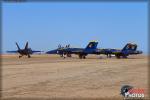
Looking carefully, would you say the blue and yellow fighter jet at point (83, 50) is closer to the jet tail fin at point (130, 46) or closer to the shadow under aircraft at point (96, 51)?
the shadow under aircraft at point (96, 51)

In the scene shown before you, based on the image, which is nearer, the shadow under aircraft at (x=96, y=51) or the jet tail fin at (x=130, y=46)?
the shadow under aircraft at (x=96, y=51)

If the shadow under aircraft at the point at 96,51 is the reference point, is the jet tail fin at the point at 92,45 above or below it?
above

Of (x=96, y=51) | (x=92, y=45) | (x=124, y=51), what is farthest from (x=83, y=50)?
(x=124, y=51)

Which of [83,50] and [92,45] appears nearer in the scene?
[83,50]

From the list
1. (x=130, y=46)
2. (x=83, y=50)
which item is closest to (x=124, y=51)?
(x=130, y=46)

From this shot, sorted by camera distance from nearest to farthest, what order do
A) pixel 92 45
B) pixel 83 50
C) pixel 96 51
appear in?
1. pixel 83 50
2. pixel 96 51
3. pixel 92 45

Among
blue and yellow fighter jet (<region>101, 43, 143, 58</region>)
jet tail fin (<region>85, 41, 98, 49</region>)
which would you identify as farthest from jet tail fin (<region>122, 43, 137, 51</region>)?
jet tail fin (<region>85, 41, 98, 49</region>)

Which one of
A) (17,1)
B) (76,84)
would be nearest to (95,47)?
(76,84)

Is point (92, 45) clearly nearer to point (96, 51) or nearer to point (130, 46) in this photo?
point (96, 51)

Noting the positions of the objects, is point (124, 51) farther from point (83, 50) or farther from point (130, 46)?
point (83, 50)

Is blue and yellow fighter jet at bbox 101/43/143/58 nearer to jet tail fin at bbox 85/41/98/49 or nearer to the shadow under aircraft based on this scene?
the shadow under aircraft

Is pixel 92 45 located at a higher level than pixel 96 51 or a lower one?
higher

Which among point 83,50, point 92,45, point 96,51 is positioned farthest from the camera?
point 92,45

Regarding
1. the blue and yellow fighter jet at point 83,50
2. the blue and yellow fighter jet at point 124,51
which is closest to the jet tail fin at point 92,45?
the blue and yellow fighter jet at point 83,50
